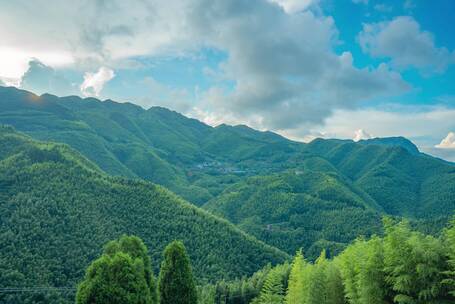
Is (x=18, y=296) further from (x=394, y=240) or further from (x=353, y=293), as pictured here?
(x=394, y=240)

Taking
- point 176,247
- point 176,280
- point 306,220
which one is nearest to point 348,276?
point 176,280

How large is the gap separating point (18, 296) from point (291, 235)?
116m

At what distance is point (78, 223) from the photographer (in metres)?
97.7

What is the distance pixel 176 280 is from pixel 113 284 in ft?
31.2

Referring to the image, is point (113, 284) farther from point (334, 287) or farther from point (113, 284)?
point (334, 287)

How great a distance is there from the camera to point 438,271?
17047 mm

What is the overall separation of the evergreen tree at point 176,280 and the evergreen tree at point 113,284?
6.75 m

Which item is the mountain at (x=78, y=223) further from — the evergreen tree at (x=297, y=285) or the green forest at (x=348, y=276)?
the evergreen tree at (x=297, y=285)

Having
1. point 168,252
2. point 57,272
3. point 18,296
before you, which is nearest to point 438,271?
point 168,252

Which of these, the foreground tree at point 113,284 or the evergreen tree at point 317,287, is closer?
the foreground tree at point 113,284

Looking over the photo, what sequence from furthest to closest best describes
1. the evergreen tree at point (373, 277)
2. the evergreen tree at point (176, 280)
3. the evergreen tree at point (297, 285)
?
1. the evergreen tree at point (176, 280)
2. the evergreen tree at point (297, 285)
3. the evergreen tree at point (373, 277)

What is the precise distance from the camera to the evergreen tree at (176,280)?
32.2 metres

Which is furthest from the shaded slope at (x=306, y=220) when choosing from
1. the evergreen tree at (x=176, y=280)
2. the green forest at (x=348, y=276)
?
the green forest at (x=348, y=276)

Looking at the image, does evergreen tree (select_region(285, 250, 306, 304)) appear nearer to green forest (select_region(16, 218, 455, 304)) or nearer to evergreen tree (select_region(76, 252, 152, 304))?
green forest (select_region(16, 218, 455, 304))
